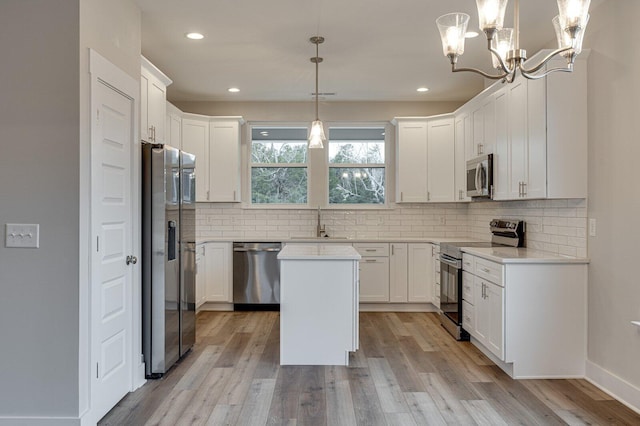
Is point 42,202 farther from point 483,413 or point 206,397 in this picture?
point 483,413

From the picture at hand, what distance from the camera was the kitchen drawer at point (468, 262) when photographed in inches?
153

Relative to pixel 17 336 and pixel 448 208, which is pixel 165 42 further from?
pixel 448 208

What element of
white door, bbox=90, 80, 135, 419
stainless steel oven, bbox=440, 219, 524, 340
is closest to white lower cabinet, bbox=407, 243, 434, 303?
stainless steel oven, bbox=440, 219, 524, 340

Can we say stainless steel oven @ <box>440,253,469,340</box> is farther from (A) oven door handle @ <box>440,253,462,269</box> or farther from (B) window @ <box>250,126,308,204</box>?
(B) window @ <box>250,126,308,204</box>

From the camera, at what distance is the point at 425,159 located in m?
5.52

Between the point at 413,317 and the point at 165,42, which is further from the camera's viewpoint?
the point at 413,317

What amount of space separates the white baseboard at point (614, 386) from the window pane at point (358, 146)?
3654 mm

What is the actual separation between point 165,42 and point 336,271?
2503mm

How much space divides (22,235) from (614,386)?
378cm

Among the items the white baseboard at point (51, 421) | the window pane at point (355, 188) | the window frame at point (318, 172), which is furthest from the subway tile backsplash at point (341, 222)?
the white baseboard at point (51, 421)

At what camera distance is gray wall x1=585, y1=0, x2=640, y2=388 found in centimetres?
273

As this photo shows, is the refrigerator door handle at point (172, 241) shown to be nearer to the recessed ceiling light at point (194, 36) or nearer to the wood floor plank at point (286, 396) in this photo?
the wood floor plank at point (286, 396)

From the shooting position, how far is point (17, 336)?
2.31m

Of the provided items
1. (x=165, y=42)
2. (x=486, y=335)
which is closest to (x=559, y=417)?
(x=486, y=335)
